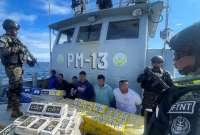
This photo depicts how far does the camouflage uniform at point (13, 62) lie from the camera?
384 cm

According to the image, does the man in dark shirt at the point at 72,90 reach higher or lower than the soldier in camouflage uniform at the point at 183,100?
lower

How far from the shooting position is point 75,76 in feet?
20.5

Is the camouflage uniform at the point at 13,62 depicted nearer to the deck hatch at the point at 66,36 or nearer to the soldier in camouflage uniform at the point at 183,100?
the deck hatch at the point at 66,36

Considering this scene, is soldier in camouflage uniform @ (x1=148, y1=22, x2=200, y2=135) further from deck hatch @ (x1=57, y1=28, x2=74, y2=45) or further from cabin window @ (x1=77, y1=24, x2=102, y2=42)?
deck hatch @ (x1=57, y1=28, x2=74, y2=45)

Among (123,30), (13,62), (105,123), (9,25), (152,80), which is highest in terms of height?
(123,30)

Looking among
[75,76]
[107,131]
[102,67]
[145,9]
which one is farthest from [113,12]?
[107,131]

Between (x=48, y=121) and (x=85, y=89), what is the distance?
2795mm

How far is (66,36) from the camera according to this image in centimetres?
706

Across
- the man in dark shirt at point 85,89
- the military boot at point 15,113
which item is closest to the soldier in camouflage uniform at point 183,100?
the military boot at point 15,113

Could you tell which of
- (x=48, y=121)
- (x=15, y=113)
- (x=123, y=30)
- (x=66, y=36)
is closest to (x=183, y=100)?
(x=48, y=121)

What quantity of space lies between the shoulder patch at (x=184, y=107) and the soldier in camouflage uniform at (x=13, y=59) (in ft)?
10.7

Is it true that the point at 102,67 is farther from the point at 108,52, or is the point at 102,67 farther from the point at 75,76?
the point at 75,76

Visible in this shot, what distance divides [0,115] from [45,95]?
1.30 metres

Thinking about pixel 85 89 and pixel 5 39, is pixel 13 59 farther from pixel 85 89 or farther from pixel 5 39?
pixel 85 89
